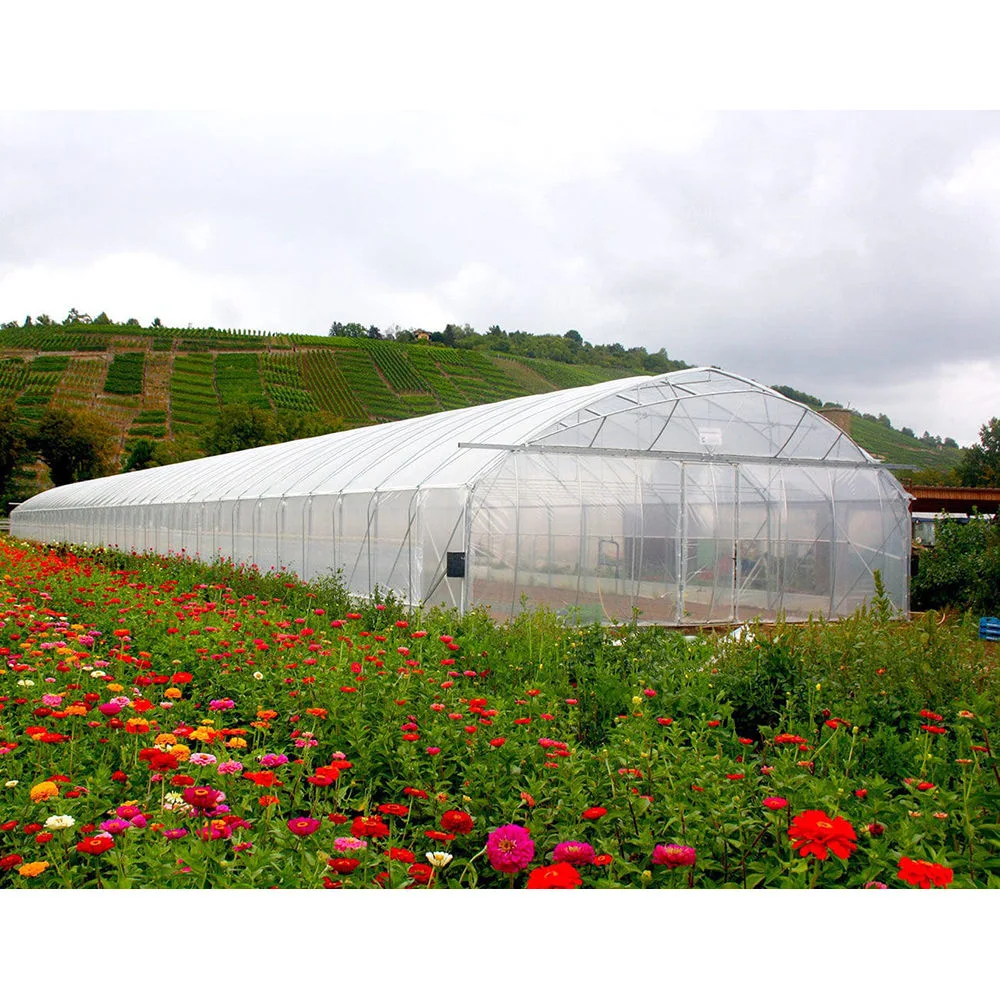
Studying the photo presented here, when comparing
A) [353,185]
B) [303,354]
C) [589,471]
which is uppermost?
[303,354]

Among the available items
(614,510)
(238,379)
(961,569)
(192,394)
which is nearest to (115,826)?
(614,510)

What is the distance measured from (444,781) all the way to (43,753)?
1.96 m

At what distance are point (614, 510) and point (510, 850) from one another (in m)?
10.9

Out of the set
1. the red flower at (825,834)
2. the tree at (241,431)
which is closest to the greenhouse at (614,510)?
the red flower at (825,834)

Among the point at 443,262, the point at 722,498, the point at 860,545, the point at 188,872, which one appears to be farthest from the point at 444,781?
the point at 860,545

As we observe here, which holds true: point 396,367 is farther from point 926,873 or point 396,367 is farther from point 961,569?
point 926,873

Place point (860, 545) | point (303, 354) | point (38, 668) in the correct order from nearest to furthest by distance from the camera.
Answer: point (38, 668) < point (860, 545) < point (303, 354)

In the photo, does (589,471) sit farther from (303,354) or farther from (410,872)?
(303,354)

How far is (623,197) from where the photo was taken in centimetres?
671

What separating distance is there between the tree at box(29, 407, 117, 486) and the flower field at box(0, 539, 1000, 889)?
52172 mm

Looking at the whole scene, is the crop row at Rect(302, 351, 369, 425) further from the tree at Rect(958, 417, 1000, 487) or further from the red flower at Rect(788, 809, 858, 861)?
the red flower at Rect(788, 809, 858, 861)

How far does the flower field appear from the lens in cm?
311

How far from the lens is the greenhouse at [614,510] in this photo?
1234cm

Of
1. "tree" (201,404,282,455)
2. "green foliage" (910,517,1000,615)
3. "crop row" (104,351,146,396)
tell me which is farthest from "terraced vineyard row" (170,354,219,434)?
"green foliage" (910,517,1000,615)
